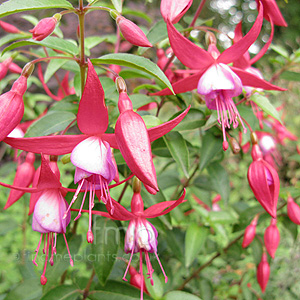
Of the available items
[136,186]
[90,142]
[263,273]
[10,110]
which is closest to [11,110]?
[10,110]

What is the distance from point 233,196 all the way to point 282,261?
87cm

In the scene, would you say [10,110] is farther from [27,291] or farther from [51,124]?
[27,291]

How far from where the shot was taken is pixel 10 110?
437 mm

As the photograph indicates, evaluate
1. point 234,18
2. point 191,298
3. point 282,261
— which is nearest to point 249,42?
point 191,298

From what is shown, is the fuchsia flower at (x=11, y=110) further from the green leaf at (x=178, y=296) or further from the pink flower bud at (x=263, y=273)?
the pink flower bud at (x=263, y=273)

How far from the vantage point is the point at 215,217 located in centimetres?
90

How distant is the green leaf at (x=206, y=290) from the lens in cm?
95

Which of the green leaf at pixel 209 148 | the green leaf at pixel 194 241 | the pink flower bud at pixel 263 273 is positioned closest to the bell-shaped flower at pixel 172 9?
the green leaf at pixel 209 148

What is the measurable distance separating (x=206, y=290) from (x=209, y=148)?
47 centimetres

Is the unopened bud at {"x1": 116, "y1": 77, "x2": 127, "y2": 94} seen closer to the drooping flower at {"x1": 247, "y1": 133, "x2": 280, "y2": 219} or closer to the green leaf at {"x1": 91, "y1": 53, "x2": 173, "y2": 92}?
the green leaf at {"x1": 91, "y1": 53, "x2": 173, "y2": 92}

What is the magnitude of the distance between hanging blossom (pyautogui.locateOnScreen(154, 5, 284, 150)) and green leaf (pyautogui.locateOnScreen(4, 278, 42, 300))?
62 cm

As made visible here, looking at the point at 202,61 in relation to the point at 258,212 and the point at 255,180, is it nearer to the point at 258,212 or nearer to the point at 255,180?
the point at 255,180

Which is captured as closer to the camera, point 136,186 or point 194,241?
point 136,186

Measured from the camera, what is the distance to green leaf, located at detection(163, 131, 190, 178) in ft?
2.07
